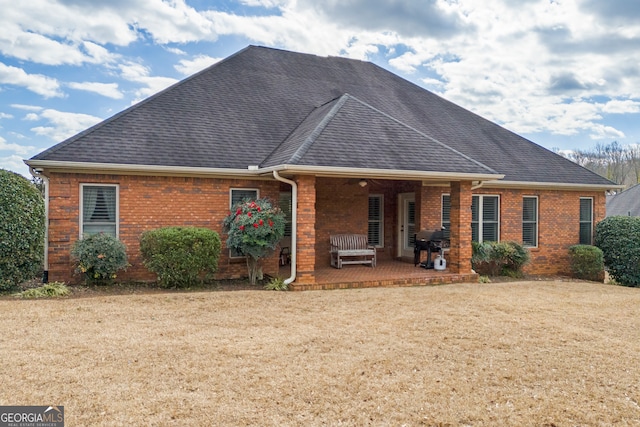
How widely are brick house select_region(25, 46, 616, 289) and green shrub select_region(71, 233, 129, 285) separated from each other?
653 mm

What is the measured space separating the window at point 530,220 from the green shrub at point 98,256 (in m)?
12.0

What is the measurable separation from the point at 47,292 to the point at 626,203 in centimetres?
4549

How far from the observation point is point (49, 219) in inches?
381

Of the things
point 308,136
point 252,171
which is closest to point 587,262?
point 308,136

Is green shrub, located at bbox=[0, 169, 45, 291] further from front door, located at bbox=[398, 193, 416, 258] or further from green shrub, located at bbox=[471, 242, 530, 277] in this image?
green shrub, located at bbox=[471, 242, 530, 277]

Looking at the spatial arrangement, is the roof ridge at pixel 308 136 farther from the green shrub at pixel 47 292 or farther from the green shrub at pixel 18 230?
the green shrub at pixel 47 292

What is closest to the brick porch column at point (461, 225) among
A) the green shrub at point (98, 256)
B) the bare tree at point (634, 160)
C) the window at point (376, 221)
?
the window at point (376, 221)

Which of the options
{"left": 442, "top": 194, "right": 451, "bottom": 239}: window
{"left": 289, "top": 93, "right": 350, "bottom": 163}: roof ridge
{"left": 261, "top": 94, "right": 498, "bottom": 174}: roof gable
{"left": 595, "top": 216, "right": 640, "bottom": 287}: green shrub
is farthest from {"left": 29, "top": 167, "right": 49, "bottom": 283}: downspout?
{"left": 595, "top": 216, "right": 640, "bottom": 287}: green shrub

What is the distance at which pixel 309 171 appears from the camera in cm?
949

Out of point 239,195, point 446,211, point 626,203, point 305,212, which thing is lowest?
point 305,212

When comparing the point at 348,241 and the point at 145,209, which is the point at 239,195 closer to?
the point at 145,209

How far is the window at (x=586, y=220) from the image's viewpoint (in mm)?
14961

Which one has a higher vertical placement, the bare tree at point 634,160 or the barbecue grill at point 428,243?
the bare tree at point 634,160

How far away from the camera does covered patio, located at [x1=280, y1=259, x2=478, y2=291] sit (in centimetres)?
995
